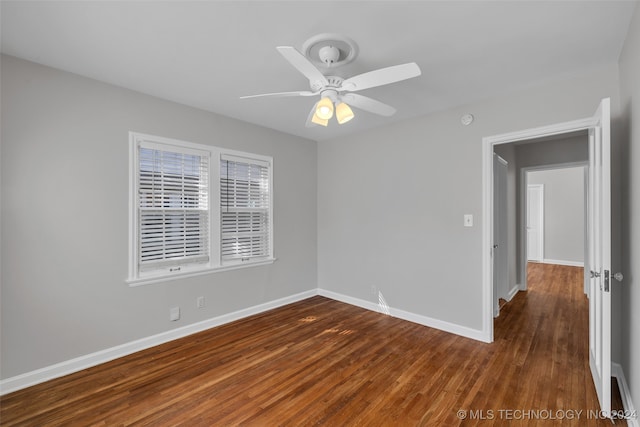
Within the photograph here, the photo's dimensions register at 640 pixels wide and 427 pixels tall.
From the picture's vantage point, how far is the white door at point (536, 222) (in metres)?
7.64

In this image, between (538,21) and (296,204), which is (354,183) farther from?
(538,21)

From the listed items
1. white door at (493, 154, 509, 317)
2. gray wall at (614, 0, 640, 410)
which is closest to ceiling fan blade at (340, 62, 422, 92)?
gray wall at (614, 0, 640, 410)

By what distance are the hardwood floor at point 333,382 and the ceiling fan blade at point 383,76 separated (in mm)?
2259

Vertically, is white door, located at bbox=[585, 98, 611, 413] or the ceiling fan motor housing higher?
the ceiling fan motor housing

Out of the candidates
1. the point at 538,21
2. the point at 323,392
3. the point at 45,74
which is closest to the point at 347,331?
the point at 323,392

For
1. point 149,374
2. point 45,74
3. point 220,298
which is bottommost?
point 149,374

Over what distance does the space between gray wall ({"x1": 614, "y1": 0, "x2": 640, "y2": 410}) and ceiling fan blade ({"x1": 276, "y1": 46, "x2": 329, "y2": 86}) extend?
1.87m

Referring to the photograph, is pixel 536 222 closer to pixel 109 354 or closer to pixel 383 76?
pixel 383 76

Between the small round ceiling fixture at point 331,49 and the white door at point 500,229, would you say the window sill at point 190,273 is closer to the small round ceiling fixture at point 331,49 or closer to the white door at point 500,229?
the small round ceiling fixture at point 331,49

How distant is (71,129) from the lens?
250 cm

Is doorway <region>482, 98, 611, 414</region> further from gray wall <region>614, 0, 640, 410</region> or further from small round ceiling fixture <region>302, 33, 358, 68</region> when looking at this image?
small round ceiling fixture <region>302, 33, 358, 68</region>

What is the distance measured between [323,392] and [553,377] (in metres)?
1.94

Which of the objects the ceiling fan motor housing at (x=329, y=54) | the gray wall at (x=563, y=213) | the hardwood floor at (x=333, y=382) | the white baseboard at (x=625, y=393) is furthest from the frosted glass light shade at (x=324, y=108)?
the gray wall at (x=563, y=213)

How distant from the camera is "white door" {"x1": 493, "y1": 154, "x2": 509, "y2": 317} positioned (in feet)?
13.0
